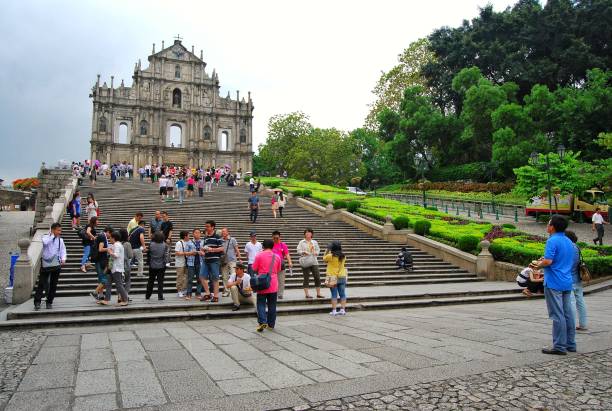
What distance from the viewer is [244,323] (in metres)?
8.66

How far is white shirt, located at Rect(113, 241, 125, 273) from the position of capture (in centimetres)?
938

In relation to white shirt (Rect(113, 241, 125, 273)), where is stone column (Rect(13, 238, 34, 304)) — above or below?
below

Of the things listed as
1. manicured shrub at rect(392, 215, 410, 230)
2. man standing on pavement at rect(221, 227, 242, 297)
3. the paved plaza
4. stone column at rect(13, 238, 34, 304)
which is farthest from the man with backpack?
manicured shrub at rect(392, 215, 410, 230)

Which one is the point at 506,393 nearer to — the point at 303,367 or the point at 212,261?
the point at 303,367

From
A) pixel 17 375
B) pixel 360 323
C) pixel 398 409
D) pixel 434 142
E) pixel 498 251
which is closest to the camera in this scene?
pixel 398 409

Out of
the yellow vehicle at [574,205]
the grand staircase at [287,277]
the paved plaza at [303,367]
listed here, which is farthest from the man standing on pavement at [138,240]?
the yellow vehicle at [574,205]

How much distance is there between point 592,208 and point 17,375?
102 ft

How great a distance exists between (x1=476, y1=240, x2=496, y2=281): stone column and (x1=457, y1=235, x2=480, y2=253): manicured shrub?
3.54ft

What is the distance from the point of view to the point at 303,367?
5.52 m

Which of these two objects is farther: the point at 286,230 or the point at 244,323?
the point at 286,230

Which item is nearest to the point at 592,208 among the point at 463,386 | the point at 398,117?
the point at 398,117

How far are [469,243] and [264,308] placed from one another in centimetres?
1194

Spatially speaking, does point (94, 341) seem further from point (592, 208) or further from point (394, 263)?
point (592, 208)

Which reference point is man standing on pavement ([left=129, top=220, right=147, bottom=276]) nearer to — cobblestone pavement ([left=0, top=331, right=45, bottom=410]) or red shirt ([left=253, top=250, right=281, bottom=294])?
cobblestone pavement ([left=0, top=331, right=45, bottom=410])
